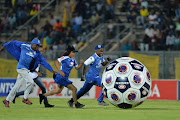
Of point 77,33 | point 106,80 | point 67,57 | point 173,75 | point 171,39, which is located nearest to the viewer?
point 106,80

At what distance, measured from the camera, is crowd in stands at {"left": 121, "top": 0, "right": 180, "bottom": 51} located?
2477 centimetres

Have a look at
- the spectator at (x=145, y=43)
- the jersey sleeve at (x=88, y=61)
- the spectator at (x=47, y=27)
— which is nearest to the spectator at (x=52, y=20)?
the spectator at (x=47, y=27)

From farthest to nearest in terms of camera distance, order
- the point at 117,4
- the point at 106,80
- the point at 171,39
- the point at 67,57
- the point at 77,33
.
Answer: the point at 117,4, the point at 77,33, the point at 171,39, the point at 67,57, the point at 106,80

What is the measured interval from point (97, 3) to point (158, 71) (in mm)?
8741

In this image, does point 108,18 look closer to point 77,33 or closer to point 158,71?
point 77,33

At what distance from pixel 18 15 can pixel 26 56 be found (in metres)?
15.5

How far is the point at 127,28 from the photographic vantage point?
26.1m

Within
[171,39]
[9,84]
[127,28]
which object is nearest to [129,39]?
[127,28]

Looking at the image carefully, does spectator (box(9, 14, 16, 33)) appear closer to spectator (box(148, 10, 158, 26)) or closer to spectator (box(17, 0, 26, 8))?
spectator (box(17, 0, 26, 8))

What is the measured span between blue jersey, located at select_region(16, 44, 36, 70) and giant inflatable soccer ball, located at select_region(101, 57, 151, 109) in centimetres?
264

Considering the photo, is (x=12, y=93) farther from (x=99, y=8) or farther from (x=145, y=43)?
(x=99, y=8)

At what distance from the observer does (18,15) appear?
29.4 meters

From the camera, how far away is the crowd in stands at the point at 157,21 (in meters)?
24.8

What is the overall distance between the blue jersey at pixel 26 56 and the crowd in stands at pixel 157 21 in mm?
11246
